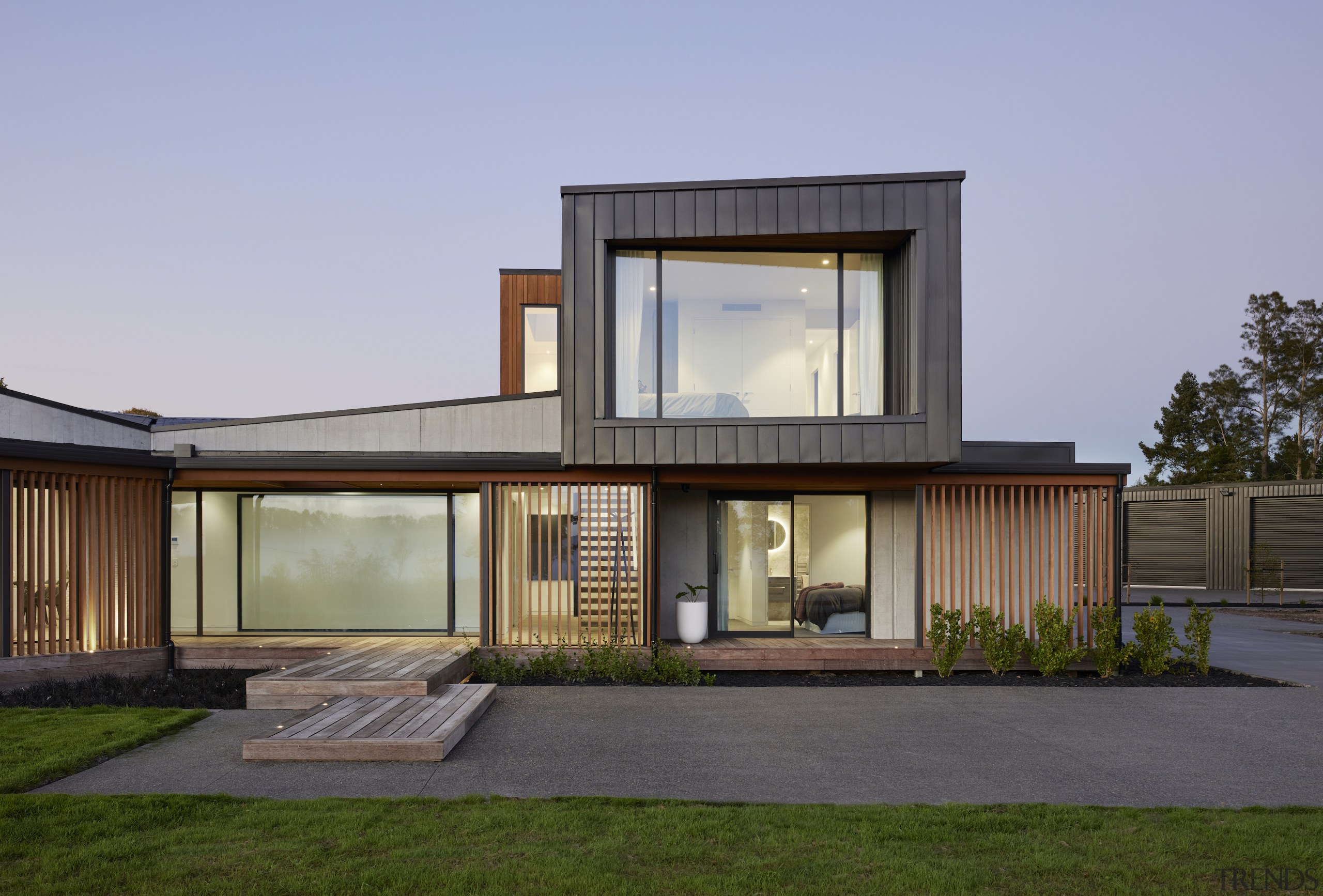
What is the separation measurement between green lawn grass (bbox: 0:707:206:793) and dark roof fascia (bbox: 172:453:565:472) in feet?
10.4

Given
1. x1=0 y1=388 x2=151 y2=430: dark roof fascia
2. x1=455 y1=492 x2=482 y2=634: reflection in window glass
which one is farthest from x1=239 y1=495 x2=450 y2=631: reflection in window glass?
x1=0 y1=388 x2=151 y2=430: dark roof fascia

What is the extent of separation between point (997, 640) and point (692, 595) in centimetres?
359

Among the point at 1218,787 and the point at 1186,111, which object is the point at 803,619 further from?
the point at 1186,111

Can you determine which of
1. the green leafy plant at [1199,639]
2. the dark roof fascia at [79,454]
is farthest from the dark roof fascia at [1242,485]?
the dark roof fascia at [79,454]

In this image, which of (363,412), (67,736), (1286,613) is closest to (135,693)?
(67,736)

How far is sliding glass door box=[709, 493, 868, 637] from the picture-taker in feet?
33.5

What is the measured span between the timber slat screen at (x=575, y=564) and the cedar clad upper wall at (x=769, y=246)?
33.3 inches

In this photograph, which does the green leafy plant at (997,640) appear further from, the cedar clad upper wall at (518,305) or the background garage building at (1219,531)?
the background garage building at (1219,531)

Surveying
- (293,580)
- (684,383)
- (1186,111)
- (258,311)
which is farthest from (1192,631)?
(258,311)

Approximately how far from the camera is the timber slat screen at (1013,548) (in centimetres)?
938

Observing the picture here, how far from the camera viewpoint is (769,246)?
9.11 metres

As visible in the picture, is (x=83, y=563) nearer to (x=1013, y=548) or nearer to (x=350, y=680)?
(x=350, y=680)

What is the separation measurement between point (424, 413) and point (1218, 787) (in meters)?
8.66

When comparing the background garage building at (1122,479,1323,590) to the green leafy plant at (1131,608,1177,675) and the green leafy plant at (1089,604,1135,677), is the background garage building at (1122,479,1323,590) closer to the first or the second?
the green leafy plant at (1131,608,1177,675)
